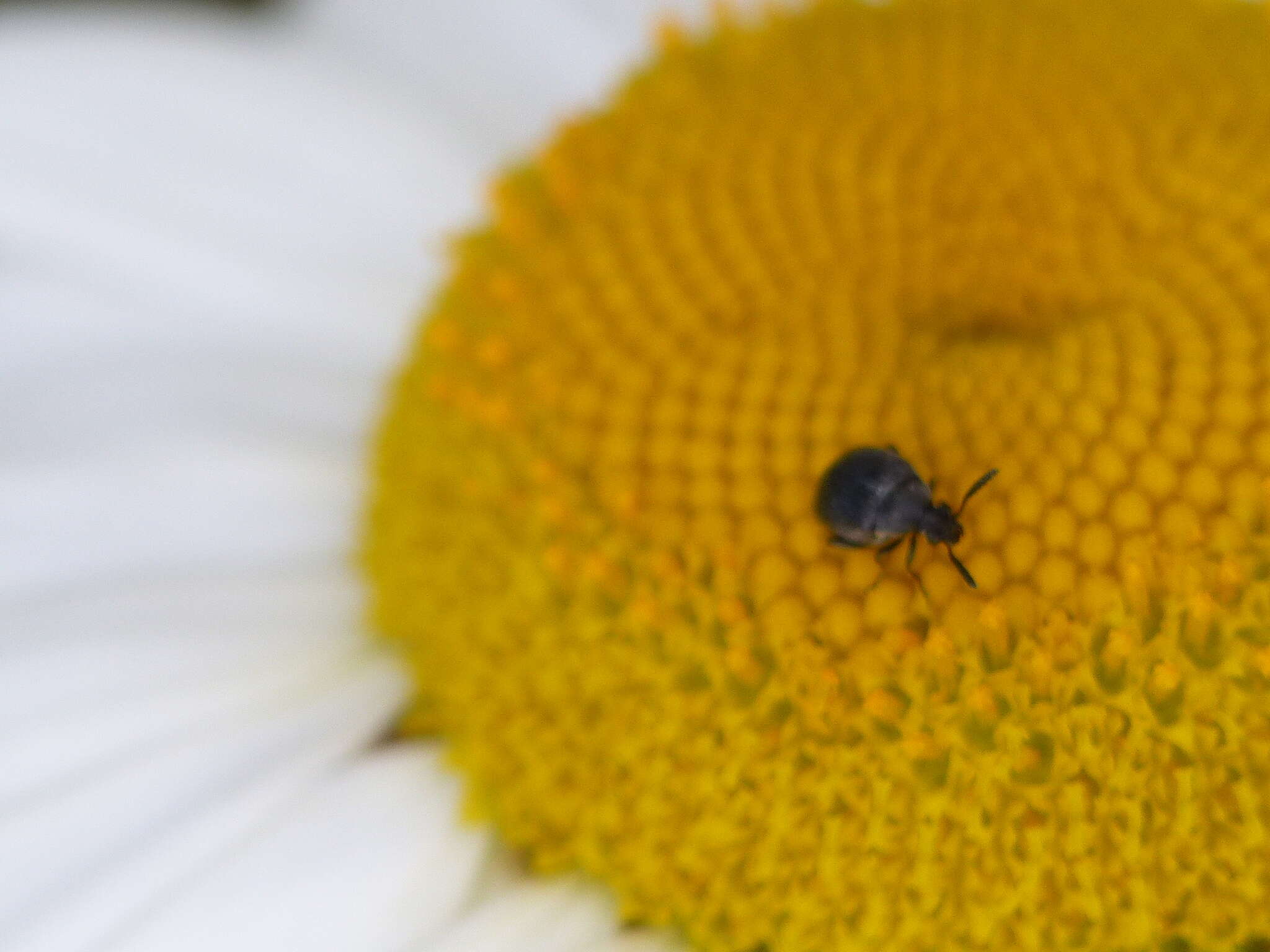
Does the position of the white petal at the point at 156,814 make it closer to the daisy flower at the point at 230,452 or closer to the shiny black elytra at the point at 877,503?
the daisy flower at the point at 230,452

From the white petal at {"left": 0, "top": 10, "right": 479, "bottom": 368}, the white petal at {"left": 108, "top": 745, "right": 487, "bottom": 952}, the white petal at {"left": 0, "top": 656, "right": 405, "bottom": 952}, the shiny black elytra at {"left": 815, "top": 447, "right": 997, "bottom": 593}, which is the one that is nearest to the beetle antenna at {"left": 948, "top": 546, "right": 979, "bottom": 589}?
the shiny black elytra at {"left": 815, "top": 447, "right": 997, "bottom": 593}

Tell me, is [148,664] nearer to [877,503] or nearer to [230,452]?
[230,452]

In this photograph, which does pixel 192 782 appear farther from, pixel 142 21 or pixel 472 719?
pixel 142 21

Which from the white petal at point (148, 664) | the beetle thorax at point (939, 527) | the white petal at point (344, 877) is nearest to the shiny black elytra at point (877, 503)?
the beetle thorax at point (939, 527)

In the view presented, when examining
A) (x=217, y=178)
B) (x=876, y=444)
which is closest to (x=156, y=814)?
(x=876, y=444)

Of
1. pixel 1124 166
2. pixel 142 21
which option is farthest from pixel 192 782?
pixel 142 21

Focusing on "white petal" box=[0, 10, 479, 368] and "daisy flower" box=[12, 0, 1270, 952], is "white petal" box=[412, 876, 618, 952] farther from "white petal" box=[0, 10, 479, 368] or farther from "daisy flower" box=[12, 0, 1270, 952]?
"white petal" box=[0, 10, 479, 368]
